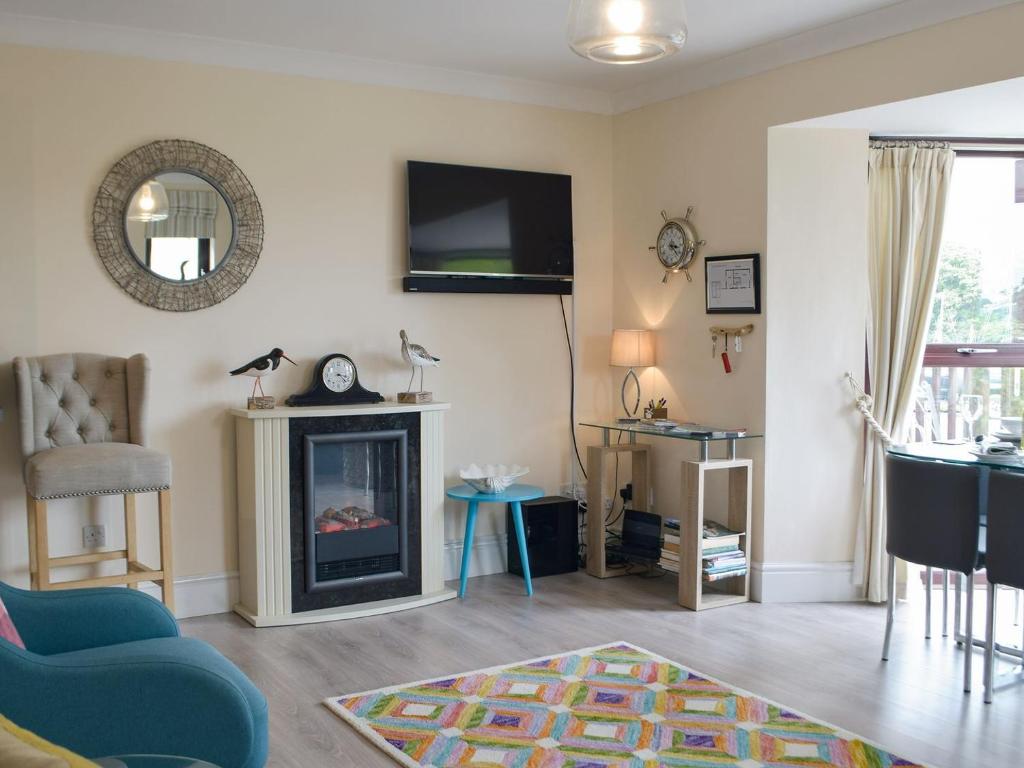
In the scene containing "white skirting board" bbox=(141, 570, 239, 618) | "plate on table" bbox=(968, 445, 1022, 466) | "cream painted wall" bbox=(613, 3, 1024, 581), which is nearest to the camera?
"plate on table" bbox=(968, 445, 1022, 466)

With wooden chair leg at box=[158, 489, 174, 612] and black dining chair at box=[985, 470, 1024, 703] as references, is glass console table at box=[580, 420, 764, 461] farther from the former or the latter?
wooden chair leg at box=[158, 489, 174, 612]

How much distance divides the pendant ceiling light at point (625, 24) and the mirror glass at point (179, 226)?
2.34 meters

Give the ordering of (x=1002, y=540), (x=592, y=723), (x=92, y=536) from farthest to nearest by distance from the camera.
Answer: (x=92, y=536) < (x=1002, y=540) < (x=592, y=723)

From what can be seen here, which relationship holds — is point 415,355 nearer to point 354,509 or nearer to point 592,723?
point 354,509

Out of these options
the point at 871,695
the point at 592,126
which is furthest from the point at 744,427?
the point at 592,126

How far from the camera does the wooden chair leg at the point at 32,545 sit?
3.73 m

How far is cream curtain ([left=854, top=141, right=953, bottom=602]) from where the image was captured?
457cm

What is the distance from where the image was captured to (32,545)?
3.78 metres

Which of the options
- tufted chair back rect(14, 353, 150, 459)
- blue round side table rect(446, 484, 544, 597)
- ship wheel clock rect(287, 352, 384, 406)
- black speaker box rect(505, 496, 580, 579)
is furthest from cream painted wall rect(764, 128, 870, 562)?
tufted chair back rect(14, 353, 150, 459)

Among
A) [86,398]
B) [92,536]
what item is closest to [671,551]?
[92,536]

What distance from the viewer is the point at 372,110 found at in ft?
15.5

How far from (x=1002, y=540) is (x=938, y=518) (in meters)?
0.26

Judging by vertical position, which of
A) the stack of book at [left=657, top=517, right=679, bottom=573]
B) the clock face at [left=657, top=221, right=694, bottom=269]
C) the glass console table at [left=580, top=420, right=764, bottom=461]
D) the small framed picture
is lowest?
the stack of book at [left=657, top=517, right=679, bottom=573]

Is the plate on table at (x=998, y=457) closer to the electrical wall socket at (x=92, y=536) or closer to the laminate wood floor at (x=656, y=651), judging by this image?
the laminate wood floor at (x=656, y=651)
